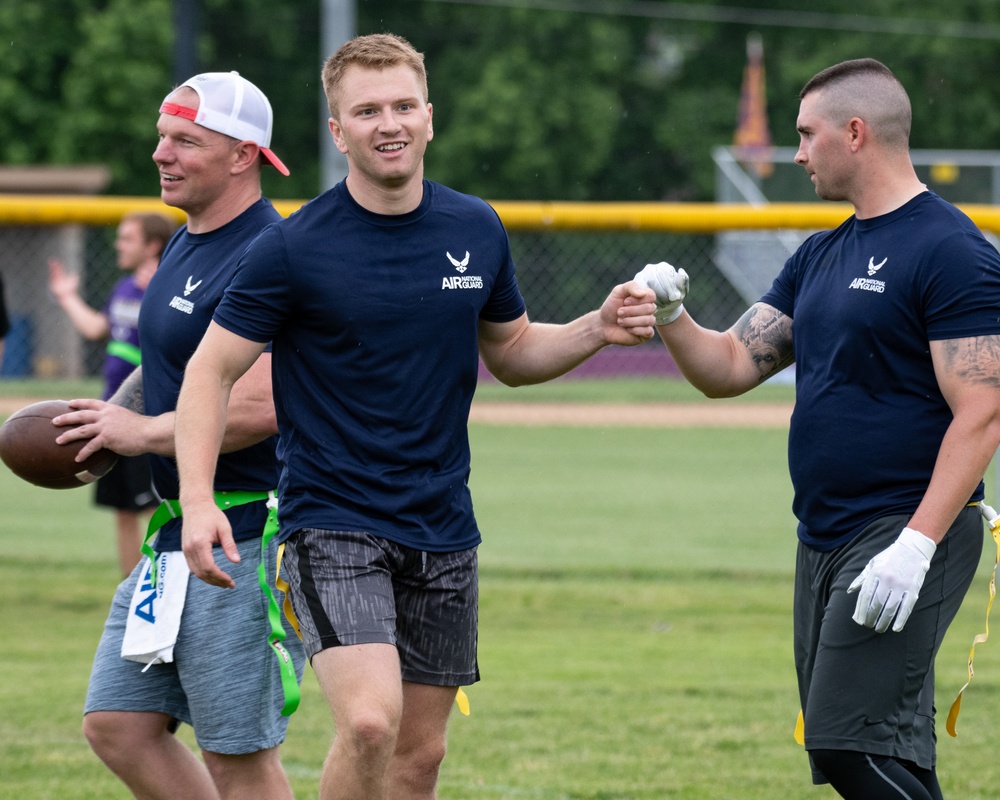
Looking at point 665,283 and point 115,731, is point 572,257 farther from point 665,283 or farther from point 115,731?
point 115,731

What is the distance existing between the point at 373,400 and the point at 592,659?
14.4 feet

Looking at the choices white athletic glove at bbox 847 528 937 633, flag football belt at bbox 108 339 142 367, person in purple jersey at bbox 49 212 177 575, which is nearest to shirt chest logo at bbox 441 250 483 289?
white athletic glove at bbox 847 528 937 633

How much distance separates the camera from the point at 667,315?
459 centimetres

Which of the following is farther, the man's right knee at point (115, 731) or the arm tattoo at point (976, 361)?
the man's right knee at point (115, 731)

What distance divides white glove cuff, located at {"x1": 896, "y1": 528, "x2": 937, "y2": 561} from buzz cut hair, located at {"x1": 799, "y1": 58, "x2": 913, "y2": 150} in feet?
3.54

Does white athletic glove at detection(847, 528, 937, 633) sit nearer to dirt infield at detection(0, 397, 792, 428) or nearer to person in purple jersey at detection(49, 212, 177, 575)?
person in purple jersey at detection(49, 212, 177, 575)

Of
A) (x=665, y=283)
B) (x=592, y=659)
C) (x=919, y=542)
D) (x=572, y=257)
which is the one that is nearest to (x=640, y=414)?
(x=572, y=257)

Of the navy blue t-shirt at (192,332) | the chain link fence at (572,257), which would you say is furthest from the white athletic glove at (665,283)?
the chain link fence at (572,257)

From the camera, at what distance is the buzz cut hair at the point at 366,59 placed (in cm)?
A: 423

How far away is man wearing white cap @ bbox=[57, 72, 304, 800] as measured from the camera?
14.4 ft

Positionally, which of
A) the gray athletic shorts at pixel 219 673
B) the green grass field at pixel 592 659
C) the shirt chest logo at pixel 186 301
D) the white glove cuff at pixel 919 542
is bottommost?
the green grass field at pixel 592 659

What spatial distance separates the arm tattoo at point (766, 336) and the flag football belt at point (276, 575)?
146cm

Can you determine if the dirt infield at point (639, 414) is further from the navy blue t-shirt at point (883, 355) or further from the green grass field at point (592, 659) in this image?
the navy blue t-shirt at point (883, 355)

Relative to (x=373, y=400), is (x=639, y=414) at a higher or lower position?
lower
